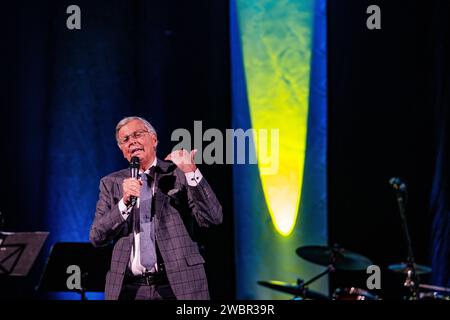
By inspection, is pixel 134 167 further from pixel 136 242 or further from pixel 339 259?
pixel 339 259

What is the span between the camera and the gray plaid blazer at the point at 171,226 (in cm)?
238

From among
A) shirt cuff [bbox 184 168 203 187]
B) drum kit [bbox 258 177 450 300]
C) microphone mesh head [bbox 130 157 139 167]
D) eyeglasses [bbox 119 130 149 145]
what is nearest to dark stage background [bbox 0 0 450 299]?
drum kit [bbox 258 177 450 300]

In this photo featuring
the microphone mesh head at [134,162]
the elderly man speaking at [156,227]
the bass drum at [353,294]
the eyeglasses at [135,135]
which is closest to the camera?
the elderly man speaking at [156,227]

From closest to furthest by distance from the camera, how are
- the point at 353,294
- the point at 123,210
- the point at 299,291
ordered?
the point at 123,210, the point at 353,294, the point at 299,291

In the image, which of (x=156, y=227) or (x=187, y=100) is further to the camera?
(x=187, y=100)

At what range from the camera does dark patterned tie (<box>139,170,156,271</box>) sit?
7.82 feet

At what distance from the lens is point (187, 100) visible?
4.52 metres

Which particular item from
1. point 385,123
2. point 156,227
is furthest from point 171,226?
point 385,123

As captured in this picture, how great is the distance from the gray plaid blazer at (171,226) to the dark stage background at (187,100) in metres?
1.94

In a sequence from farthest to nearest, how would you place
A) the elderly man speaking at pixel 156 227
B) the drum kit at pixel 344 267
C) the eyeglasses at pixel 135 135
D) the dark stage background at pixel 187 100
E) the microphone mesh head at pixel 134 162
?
the dark stage background at pixel 187 100, the drum kit at pixel 344 267, the eyeglasses at pixel 135 135, the microphone mesh head at pixel 134 162, the elderly man speaking at pixel 156 227

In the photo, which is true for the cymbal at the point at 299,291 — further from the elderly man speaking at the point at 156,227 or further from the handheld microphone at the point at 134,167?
the handheld microphone at the point at 134,167

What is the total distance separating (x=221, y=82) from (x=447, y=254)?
207 centimetres

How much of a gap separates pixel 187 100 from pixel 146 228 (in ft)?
7.16

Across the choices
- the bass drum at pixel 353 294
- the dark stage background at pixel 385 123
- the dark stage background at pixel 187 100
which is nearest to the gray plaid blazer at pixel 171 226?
the bass drum at pixel 353 294
